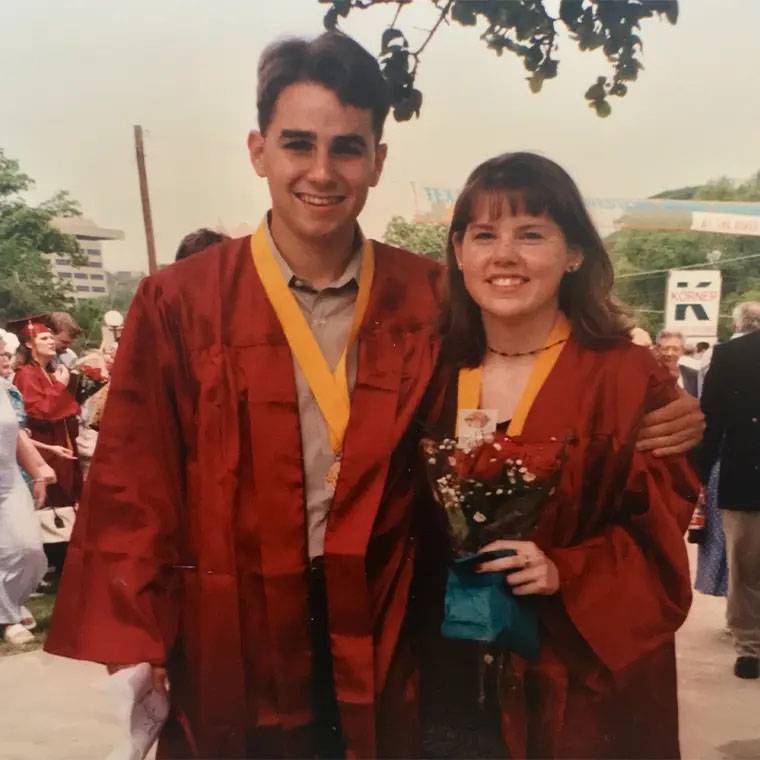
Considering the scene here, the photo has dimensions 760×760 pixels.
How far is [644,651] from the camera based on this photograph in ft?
4.45

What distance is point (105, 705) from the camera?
4.98 feet

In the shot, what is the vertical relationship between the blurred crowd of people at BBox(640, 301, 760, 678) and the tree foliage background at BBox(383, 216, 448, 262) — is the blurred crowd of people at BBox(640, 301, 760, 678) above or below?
below

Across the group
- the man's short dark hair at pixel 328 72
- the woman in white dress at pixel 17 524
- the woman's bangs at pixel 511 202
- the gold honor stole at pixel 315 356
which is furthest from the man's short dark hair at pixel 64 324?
the woman's bangs at pixel 511 202

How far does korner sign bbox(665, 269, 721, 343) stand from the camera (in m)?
1.42

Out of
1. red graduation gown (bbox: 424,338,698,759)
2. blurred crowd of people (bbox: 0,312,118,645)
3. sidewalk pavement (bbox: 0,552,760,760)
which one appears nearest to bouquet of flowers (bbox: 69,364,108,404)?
blurred crowd of people (bbox: 0,312,118,645)

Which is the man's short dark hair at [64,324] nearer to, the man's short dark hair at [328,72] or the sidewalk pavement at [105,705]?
the man's short dark hair at [328,72]

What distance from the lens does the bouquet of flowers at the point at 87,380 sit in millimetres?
1423

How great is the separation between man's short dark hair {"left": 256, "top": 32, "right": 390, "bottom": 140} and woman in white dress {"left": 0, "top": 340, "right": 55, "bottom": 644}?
2.44 ft

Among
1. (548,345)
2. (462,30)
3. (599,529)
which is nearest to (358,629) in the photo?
(599,529)

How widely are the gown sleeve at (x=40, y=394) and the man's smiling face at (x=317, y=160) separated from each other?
0.55m

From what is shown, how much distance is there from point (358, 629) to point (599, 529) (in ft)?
1.41

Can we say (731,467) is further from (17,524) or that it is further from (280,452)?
(17,524)

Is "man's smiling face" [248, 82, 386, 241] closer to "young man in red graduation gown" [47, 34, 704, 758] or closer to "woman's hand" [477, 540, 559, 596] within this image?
"young man in red graduation gown" [47, 34, 704, 758]

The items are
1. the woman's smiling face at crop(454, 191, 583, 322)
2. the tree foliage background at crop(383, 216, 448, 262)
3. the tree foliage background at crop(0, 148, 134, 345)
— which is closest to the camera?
the woman's smiling face at crop(454, 191, 583, 322)
